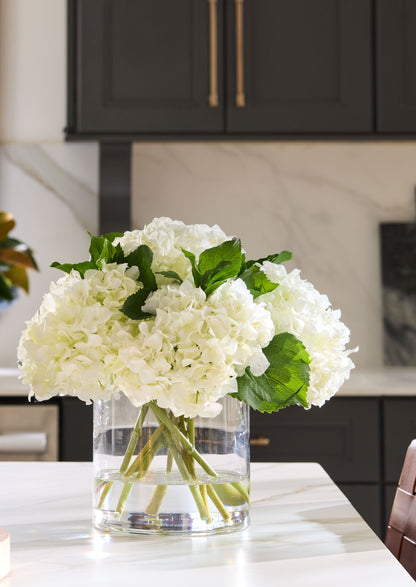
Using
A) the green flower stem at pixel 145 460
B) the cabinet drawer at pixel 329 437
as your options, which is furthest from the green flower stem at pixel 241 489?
the cabinet drawer at pixel 329 437

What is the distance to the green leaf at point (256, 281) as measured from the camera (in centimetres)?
91

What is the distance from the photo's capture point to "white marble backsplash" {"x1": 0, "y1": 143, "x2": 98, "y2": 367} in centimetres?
277

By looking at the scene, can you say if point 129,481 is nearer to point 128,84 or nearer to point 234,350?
point 234,350

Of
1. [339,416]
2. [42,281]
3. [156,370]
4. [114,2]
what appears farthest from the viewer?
[42,281]

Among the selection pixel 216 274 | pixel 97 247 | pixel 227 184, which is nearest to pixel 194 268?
pixel 216 274

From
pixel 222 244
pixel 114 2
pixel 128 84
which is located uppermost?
pixel 114 2

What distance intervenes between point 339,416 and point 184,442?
141 cm

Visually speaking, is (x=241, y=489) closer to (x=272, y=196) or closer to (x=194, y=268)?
(x=194, y=268)

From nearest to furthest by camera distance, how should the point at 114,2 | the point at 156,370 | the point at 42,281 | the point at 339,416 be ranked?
the point at 156,370 → the point at 339,416 → the point at 114,2 → the point at 42,281

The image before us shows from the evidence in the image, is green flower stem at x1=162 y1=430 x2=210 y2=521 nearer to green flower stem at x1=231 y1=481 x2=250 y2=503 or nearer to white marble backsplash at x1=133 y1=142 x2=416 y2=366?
green flower stem at x1=231 y1=481 x2=250 y2=503

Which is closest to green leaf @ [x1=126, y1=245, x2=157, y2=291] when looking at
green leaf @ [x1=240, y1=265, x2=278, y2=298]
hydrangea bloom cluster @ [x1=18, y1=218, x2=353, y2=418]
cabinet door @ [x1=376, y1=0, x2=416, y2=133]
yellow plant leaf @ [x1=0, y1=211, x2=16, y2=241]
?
hydrangea bloom cluster @ [x1=18, y1=218, x2=353, y2=418]

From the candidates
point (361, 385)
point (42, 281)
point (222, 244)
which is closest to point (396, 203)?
point (361, 385)

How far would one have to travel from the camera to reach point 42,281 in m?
2.75

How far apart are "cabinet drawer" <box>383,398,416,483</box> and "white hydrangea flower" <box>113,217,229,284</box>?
1444 mm
